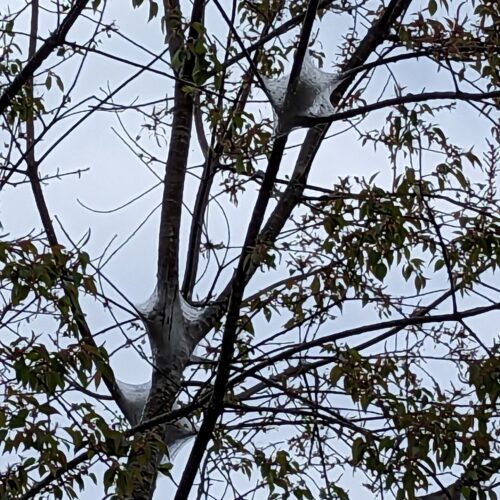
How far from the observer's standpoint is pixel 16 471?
92.5 inches

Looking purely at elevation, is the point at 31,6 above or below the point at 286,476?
above

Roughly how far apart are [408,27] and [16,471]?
6.19 ft

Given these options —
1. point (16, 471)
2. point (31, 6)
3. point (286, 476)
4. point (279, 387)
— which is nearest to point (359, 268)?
A: point (279, 387)

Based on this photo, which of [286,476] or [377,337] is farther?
[377,337]

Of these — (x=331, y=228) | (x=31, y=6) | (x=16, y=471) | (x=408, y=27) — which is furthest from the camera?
(x=31, y=6)

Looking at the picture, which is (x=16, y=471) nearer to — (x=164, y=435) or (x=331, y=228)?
(x=164, y=435)

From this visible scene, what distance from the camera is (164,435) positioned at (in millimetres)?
3041

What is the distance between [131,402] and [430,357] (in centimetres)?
109

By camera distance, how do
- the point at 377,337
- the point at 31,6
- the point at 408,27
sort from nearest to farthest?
the point at 408,27 → the point at 377,337 → the point at 31,6

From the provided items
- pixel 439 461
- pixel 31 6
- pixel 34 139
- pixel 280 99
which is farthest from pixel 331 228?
pixel 31 6

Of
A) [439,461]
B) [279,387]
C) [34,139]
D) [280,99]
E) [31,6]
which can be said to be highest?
[31,6]

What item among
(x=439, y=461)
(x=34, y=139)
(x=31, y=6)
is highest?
(x=31, y=6)

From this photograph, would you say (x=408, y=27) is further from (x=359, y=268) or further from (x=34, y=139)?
(x=34, y=139)

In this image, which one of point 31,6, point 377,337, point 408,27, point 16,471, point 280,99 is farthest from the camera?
point 31,6
